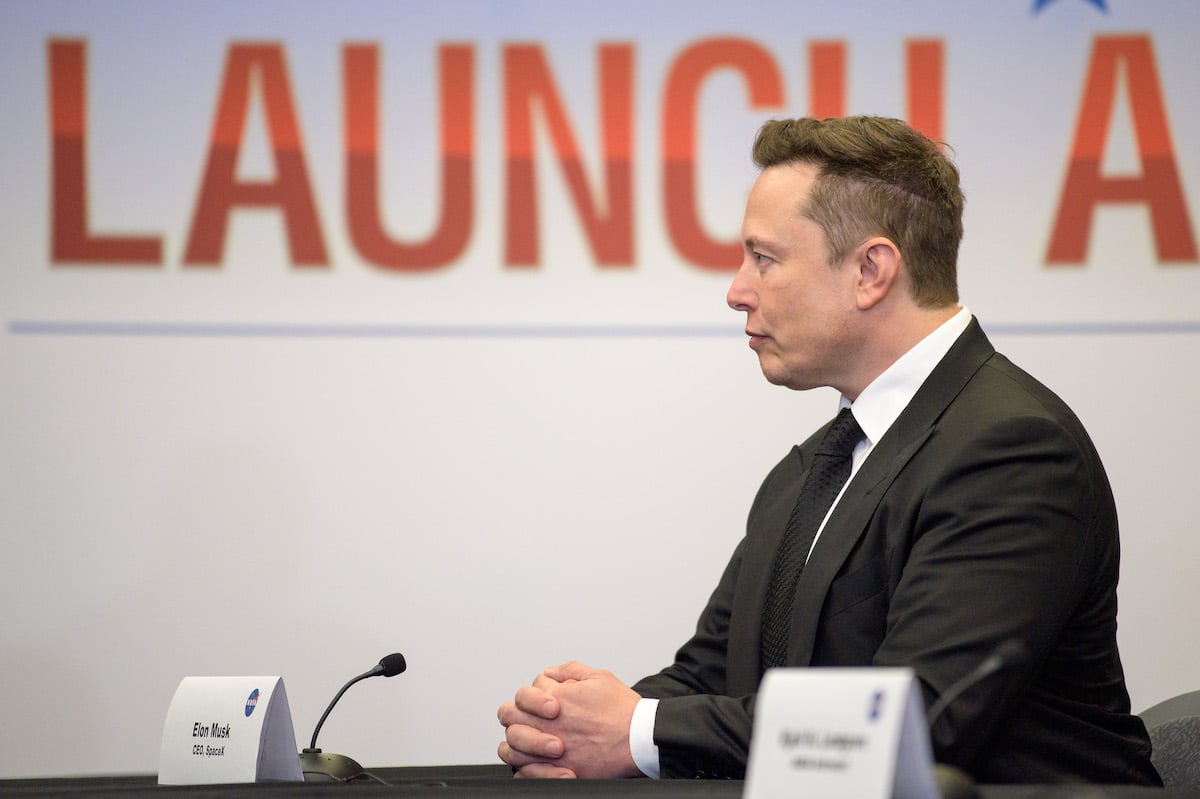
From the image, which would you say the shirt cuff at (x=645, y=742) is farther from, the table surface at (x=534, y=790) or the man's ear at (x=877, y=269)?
the man's ear at (x=877, y=269)

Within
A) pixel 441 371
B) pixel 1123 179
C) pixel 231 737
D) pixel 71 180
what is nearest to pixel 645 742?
pixel 231 737

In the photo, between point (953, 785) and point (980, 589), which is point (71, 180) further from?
point (953, 785)

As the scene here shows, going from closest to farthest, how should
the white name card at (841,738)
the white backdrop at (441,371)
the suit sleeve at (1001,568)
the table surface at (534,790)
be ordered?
the white name card at (841,738)
the table surface at (534,790)
the suit sleeve at (1001,568)
the white backdrop at (441,371)

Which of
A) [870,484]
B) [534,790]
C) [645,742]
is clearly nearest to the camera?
[534,790]

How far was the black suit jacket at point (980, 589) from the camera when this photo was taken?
165cm

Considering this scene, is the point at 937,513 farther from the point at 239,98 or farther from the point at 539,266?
the point at 239,98

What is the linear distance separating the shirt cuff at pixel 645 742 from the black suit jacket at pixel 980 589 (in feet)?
0.06

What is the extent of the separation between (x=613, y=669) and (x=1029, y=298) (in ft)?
4.83

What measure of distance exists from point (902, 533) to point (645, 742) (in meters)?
0.46

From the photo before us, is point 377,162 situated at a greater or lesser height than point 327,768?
greater

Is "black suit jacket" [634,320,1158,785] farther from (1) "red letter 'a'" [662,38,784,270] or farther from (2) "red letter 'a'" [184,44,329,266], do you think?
(2) "red letter 'a'" [184,44,329,266]

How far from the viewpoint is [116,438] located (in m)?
3.38

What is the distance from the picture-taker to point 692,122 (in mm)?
3424

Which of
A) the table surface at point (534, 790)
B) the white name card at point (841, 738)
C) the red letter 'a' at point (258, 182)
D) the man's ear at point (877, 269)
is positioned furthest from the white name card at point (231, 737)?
the red letter 'a' at point (258, 182)
